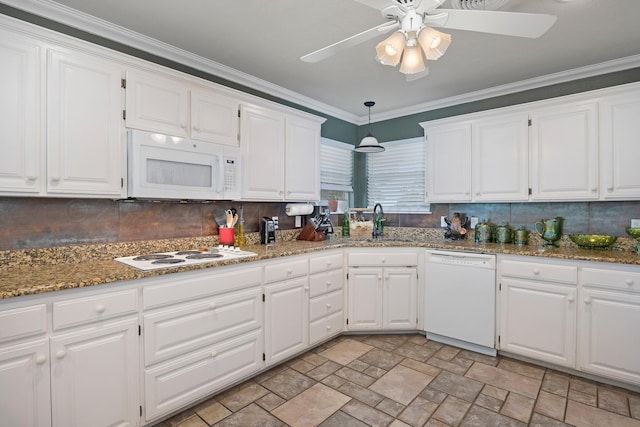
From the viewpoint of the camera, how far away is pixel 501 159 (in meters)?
3.03

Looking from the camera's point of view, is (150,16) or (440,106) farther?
(440,106)

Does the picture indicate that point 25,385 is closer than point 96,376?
Yes

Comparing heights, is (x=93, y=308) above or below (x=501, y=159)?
below

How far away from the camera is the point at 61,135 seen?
1862 millimetres

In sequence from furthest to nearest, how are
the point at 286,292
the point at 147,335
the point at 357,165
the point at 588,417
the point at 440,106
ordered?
1. the point at 357,165
2. the point at 440,106
3. the point at 286,292
4. the point at 588,417
5. the point at 147,335

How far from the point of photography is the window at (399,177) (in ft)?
12.9

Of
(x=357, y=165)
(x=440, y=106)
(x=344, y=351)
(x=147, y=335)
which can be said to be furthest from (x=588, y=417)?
(x=357, y=165)

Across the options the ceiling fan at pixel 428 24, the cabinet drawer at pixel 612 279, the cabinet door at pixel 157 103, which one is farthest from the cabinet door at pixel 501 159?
the cabinet door at pixel 157 103

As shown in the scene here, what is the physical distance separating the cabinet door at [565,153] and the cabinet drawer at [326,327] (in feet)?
6.74

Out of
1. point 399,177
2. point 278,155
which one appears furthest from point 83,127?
point 399,177

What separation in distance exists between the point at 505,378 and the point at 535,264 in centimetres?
89

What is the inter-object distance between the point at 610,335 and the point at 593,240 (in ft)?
2.55

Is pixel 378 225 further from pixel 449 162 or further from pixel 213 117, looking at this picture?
pixel 213 117

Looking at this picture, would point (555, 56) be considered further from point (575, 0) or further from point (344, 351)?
point (344, 351)
